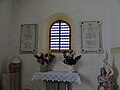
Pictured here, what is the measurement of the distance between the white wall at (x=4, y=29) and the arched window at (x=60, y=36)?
1.00 metres

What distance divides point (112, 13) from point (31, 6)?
5.93 feet

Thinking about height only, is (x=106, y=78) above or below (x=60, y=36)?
below

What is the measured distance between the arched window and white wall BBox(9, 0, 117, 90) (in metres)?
0.22

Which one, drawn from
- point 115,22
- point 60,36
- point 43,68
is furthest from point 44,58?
point 115,22

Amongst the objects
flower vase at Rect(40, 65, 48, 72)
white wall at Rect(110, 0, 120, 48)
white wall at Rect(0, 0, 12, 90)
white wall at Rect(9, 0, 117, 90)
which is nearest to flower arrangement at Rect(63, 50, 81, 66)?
white wall at Rect(9, 0, 117, 90)

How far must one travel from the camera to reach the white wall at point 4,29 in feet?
11.4

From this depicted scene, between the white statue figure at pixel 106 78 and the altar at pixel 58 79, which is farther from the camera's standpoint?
the altar at pixel 58 79

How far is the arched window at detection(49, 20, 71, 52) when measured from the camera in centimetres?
374

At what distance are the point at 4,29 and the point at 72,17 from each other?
1.51 metres

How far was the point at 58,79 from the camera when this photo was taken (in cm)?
321

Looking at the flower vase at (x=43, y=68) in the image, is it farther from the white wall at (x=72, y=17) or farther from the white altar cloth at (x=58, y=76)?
the white wall at (x=72, y=17)

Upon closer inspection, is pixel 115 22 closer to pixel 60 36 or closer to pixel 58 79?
pixel 60 36

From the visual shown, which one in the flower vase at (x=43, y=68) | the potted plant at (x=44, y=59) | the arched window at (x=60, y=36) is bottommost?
the flower vase at (x=43, y=68)

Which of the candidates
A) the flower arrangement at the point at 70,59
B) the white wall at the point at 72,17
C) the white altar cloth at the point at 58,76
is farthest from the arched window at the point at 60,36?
the white altar cloth at the point at 58,76
